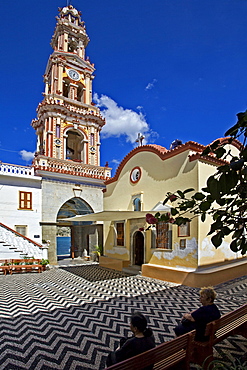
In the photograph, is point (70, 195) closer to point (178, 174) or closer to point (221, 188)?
point (178, 174)

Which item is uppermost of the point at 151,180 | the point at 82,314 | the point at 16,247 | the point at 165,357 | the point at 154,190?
the point at 151,180

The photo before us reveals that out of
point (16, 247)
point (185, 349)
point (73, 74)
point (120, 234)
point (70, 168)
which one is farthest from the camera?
point (73, 74)

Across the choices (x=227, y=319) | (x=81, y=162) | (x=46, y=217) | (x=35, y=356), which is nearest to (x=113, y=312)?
(x=35, y=356)

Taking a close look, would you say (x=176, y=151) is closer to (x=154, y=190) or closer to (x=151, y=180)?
(x=151, y=180)

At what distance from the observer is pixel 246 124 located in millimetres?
1697

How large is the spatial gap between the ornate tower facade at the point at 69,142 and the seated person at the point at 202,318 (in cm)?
1192

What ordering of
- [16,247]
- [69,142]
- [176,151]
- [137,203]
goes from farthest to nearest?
[69,142]
[16,247]
[137,203]
[176,151]

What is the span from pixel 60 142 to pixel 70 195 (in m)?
4.02

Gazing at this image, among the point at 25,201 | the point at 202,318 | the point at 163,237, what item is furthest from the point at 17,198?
the point at 202,318

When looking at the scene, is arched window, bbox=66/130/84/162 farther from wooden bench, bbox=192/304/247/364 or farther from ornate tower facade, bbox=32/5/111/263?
wooden bench, bbox=192/304/247/364

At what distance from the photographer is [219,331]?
10.5 ft

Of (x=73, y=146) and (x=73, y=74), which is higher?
(x=73, y=74)

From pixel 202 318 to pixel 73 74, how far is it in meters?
19.2

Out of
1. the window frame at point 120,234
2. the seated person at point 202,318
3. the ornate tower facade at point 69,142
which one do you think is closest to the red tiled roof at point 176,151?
the window frame at point 120,234
